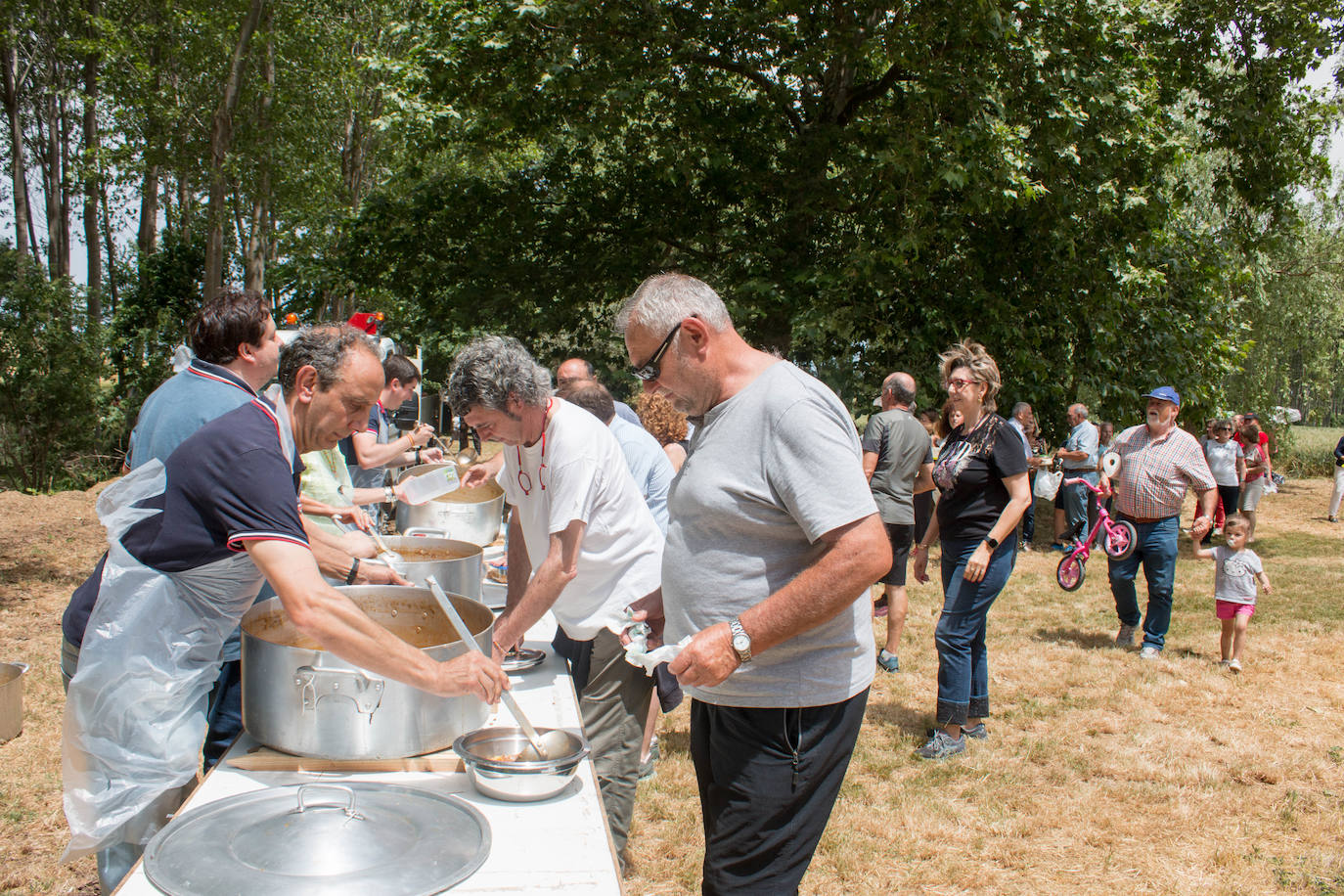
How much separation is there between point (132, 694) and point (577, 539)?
103 cm

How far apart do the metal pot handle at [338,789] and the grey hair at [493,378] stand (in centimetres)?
103

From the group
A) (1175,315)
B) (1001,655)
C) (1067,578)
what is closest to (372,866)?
(1001,655)

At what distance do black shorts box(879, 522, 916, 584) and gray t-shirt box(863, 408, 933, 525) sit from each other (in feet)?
0.11

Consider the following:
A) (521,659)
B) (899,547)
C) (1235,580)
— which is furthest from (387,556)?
(1235,580)

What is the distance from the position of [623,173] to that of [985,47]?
4749 mm

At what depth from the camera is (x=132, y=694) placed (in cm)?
195

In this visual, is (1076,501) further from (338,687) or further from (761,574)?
(338,687)

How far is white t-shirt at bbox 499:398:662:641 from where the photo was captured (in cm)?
252

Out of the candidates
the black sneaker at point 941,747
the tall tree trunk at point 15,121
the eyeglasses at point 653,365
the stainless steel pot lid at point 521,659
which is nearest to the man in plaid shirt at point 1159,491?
the black sneaker at point 941,747

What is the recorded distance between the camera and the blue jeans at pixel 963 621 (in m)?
4.04

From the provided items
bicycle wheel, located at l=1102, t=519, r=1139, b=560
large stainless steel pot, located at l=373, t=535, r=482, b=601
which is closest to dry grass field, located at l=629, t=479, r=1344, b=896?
bicycle wheel, located at l=1102, t=519, r=1139, b=560

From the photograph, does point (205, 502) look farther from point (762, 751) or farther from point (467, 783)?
point (762, 751)

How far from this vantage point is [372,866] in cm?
147

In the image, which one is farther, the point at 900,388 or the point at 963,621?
the point at 900,388
